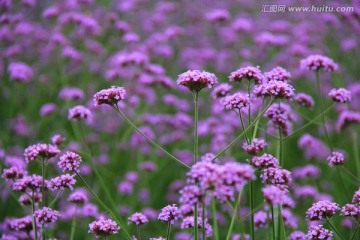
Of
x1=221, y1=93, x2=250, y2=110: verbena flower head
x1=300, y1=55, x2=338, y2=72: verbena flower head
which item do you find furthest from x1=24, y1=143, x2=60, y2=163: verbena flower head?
x1=300, y1=55, x2=338, y2=72: verbena flower head

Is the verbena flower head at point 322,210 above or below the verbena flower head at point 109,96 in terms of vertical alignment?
below

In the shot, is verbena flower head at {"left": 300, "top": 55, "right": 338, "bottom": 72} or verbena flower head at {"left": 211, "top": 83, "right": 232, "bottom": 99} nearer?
verbena flower head at {"left": 211, "top": 83, "right": 232, "bottom": 99}

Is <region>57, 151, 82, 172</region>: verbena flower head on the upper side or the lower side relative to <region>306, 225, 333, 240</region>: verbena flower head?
upper

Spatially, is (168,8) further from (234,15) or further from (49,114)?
(49,114)

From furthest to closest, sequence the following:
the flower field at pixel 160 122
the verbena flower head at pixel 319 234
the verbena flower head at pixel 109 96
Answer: the flower field at pixel 160 122, the verbena flower head at pixel 109 96, the verbena flower head at pixel 319 234

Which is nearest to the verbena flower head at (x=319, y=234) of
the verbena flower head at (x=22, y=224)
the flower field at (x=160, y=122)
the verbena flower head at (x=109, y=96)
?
the flower field at (x=160, y=122)

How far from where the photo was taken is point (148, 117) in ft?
17.3

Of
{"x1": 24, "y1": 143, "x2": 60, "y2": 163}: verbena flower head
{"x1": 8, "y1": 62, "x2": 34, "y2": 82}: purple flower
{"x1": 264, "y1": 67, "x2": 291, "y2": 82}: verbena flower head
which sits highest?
{"x1": 8, "y1": 62, "x2": 34, "y2": 82}: purple flower

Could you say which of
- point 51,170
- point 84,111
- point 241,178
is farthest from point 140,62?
point 241,178

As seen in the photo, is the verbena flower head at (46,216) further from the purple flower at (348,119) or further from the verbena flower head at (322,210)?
the purple flower at (348,119)

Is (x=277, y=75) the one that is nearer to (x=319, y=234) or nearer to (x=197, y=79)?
(x=197, y=79)

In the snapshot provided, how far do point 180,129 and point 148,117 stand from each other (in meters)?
0.52

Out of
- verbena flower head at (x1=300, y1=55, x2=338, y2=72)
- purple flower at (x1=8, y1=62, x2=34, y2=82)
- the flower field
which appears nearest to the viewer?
the flower field

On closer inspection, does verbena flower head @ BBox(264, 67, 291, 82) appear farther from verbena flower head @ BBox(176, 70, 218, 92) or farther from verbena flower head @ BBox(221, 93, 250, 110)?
verbena flower head @ BBox(176, 70, 218, 92)
